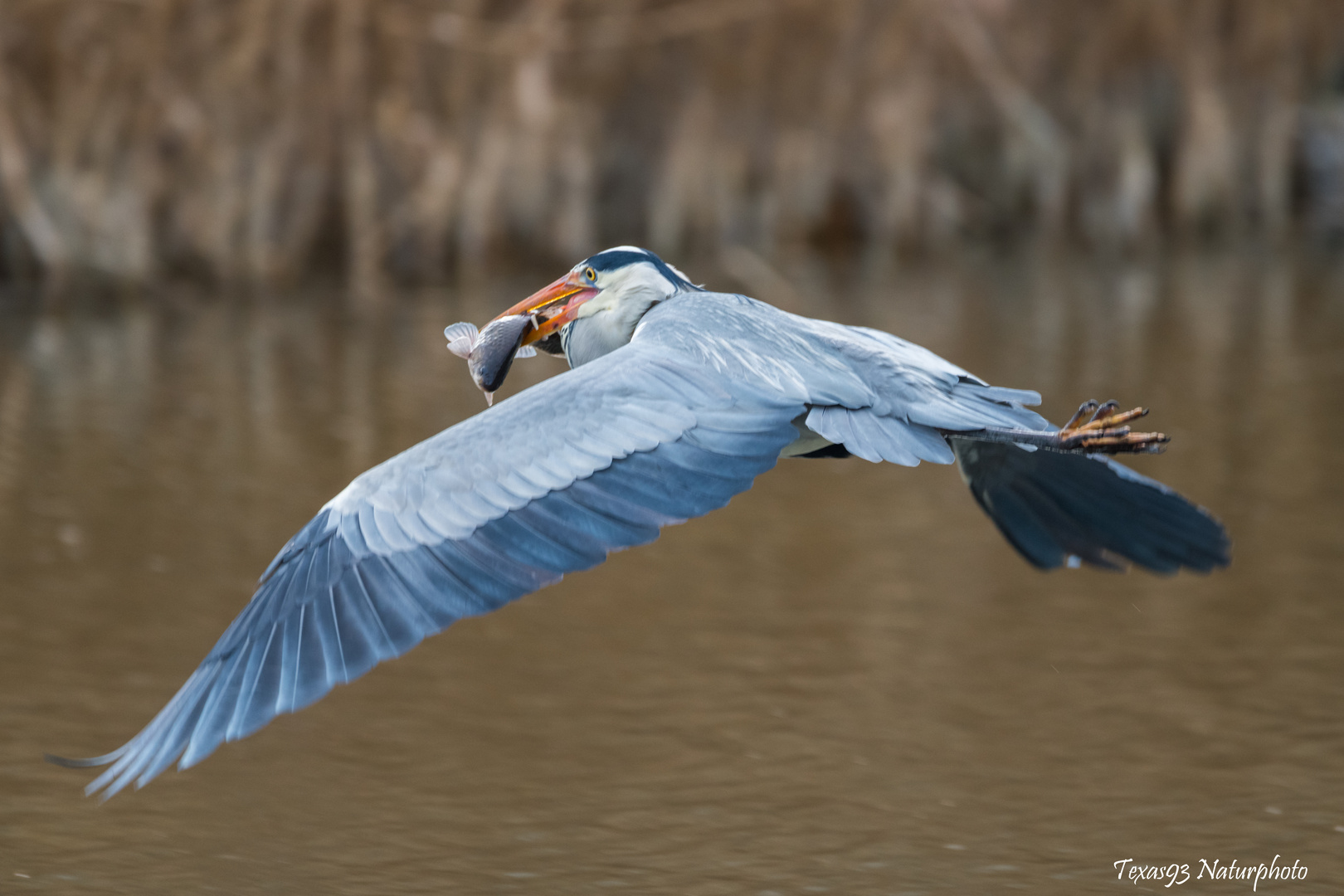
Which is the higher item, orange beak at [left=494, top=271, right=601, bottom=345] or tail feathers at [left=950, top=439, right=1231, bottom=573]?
orange beak at [left=494, top=271, right=601, bottom=345]

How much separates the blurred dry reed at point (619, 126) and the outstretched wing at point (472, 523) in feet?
30.8

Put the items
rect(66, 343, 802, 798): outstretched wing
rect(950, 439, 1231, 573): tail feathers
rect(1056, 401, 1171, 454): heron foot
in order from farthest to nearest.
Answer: rect(950, 439, 1231, 573): tail feathers
rect(1056, 401, 1171, 454): heron foot
rect(66, 343, 802, 798): outstretched wing

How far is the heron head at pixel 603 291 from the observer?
5.01 m

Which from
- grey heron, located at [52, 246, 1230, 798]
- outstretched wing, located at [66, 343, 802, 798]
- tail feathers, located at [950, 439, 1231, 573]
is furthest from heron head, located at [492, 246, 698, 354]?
tail feathers, located at [950, 439, 1231, 573]

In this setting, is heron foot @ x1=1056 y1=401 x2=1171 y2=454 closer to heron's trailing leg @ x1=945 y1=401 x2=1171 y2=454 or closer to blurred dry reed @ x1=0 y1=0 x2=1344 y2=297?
heron's trailing leg @ x1=945 y1=401 x2=1171 y2=454

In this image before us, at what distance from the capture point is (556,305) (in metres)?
5.07

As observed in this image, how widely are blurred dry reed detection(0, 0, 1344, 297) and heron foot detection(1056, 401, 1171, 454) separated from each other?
392 inches

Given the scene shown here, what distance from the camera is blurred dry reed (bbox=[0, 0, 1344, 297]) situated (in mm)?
13000

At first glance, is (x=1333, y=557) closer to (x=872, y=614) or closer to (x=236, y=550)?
(x=872, y=614)

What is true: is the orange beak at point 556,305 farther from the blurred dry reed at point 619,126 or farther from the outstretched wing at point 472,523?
the blurred dry reed at point 619,126

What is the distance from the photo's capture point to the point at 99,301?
13.6 meters

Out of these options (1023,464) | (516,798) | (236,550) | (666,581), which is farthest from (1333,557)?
(236,550)

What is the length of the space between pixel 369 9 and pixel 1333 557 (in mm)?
8456

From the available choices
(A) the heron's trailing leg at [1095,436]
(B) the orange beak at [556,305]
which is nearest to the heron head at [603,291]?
(B) the orange beak at [556,305]
